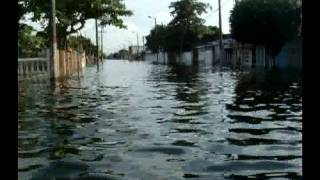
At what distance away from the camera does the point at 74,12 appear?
124 ft

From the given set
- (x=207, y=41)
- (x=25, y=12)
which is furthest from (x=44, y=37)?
(x=207, y=41)

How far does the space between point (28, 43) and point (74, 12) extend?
24.5 feet

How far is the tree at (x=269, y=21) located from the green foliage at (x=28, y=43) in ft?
73.0

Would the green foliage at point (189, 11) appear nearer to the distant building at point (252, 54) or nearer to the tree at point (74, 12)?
the distant building at point (252, 54)

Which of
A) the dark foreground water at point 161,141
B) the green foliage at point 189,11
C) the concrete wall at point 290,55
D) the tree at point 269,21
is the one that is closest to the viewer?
the dark foreground water at point 161,141

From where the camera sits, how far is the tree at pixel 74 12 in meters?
34.5

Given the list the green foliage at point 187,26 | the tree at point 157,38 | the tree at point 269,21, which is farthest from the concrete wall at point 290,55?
the tree at point 157,38

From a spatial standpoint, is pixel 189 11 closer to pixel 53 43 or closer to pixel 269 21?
pixel 269 21

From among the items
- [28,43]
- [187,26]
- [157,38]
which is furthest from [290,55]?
[157,38]

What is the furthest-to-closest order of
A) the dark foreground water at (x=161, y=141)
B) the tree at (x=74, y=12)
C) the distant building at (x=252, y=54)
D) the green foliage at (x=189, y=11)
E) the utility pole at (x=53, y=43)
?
the green foliage at (x=189, y=11), the distant building at (x=252, y=54), the tree at (x=74, y=12), the utility pole at (x=53, y=43), the dark foreground water at (x=161, y=141)

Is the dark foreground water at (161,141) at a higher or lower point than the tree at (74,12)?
lower

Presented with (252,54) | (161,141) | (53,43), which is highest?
(53,43)

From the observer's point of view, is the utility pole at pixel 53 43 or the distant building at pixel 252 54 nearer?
the utility pole at pixel 53 43

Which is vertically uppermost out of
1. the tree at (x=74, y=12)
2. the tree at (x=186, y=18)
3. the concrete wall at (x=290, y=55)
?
the tree at (x=186, y=18)
